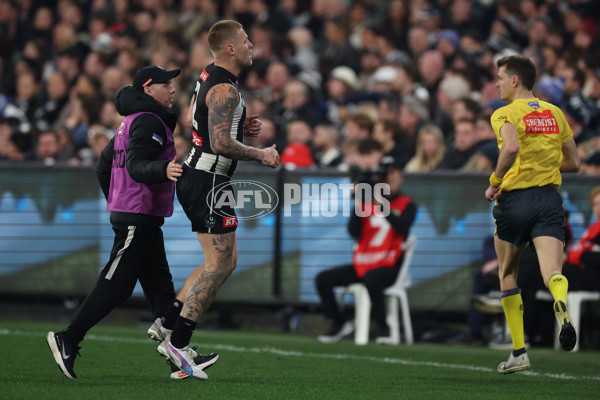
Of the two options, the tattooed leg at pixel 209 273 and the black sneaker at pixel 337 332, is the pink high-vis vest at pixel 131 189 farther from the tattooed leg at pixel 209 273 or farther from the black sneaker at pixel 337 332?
the black sneaker at pixel 337 332

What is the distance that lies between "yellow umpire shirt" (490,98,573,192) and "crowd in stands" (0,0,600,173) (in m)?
4.09

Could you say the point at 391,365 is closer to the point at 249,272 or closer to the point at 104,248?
the point at 249,272

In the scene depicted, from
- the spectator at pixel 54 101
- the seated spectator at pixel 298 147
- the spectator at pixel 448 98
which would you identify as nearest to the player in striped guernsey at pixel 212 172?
the seated spectator at pixel 298 147

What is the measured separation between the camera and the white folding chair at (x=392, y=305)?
11.3 meters

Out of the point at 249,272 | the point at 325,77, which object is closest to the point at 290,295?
the point at 249,272

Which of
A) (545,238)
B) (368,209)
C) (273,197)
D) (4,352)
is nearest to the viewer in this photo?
(545,238)

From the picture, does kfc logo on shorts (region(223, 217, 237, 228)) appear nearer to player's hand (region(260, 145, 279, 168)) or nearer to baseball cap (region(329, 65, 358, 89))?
player's hand (region(260, 145, 279, 168))

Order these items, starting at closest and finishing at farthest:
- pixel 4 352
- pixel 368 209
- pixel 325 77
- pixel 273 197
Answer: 1. pixel 4 352
2. pixel 368 209
3. pixel 273 197
4. pixel 325 77

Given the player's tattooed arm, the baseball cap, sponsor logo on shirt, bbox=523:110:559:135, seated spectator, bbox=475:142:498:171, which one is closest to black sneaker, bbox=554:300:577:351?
sponsor logo on shirt, bbox=523:110:559:135

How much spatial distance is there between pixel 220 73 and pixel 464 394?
106 inches

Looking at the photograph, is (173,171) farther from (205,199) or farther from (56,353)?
(56,353)

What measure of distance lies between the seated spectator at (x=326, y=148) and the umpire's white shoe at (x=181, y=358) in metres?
5.97

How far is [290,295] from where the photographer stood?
12211 millimetres

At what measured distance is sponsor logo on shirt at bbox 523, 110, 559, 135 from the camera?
7.58 metres
